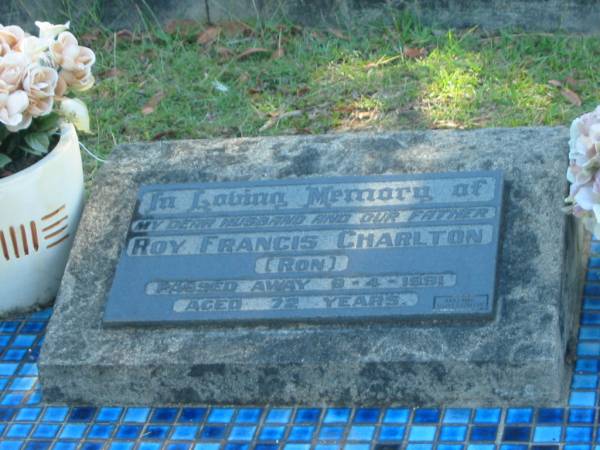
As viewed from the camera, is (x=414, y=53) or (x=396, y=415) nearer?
(x=396, y=415)

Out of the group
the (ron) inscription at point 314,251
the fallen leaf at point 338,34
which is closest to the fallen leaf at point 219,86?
the fallen leaf at point 338,34

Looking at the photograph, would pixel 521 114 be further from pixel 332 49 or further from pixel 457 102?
pixel 332 49

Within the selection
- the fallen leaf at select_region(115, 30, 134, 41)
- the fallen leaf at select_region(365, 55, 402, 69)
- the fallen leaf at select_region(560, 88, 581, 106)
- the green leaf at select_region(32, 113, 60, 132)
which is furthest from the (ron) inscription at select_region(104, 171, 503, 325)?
the fallen leaf at select_region(115, 30, 134, 41)

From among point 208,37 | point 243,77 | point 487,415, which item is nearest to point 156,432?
point 487,415

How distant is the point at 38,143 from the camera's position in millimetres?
3781

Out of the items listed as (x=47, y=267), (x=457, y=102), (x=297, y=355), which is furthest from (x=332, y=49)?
(x=297, y=355)

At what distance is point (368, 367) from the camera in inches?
130

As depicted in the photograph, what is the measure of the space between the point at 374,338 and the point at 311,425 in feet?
0.94

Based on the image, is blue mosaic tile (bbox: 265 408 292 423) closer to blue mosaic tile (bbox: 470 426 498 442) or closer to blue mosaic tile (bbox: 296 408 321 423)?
blue mosaic tile (bbox: 296 408 321 423)

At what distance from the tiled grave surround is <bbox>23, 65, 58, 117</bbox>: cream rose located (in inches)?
31.4

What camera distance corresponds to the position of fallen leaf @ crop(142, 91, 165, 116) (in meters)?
5.14

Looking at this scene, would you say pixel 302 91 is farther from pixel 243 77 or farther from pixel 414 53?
pixel 414 53

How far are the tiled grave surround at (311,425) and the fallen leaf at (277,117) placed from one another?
5.46 feet

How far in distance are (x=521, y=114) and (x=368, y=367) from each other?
1.79 metres
